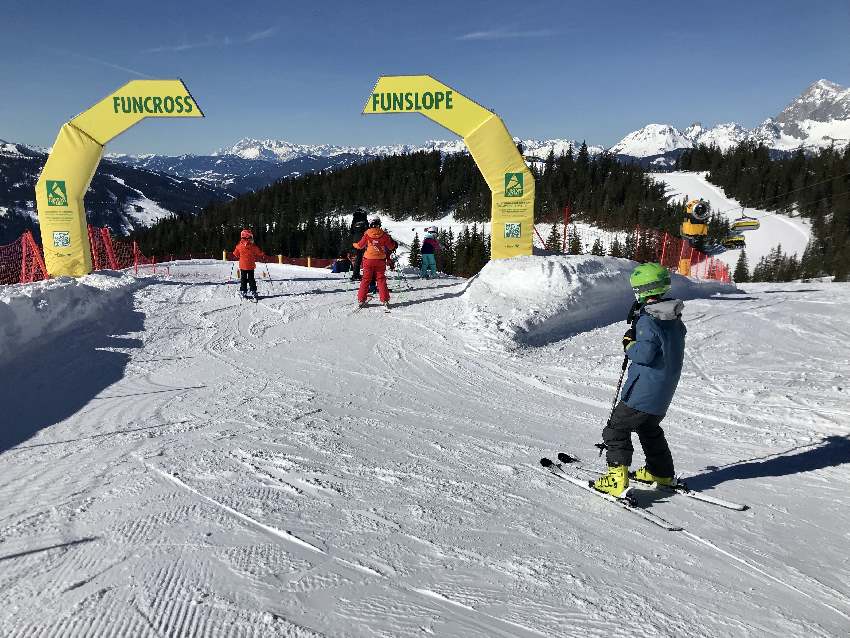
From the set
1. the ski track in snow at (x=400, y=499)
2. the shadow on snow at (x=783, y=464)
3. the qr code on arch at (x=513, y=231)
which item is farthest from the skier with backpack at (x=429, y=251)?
the shadow on snow at (x=783, y=464)

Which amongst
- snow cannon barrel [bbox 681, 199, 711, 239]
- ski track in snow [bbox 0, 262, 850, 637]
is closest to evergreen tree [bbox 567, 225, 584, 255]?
snow cannon barrel [bbox 681, 199, 711, 239]

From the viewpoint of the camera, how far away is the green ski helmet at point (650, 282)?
→ 3416mm

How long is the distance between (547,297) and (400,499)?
638cm

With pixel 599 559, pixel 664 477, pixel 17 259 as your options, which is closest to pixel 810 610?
pixel 599 559

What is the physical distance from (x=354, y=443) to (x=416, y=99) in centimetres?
1002

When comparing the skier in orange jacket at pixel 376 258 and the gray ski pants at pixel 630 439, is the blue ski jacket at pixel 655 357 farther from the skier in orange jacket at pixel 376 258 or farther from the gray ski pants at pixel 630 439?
the skier in orange jacket at pixel 376 258

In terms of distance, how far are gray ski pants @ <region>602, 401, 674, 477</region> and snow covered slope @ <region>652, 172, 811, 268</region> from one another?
74.3 metres

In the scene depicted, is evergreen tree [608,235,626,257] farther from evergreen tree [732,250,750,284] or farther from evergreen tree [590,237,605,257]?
evergreen tree [732,250,750,284]

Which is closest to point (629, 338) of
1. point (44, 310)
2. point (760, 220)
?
point (44, 310)

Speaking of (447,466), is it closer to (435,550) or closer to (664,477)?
(435,550)

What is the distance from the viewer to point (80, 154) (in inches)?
478

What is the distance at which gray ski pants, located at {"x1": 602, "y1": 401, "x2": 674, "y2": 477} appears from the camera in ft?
11.5

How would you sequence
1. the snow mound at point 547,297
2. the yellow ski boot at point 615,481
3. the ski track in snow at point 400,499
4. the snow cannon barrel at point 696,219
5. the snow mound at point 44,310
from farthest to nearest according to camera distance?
the snow cannon barrel at point 696,219, the snow mound at point 547,297, the snow mound at point 44,310, the yellow ski boot at point 615,481, the ski track in snow at point 400,499

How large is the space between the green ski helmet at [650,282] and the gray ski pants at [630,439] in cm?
80
